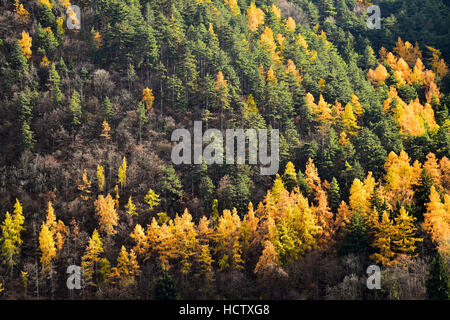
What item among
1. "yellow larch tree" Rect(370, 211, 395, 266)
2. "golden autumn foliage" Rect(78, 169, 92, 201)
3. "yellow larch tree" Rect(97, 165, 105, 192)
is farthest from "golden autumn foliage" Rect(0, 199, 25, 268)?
"yellow larch tree" Rect(370, 211, 395, 266)

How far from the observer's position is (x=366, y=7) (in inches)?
7165

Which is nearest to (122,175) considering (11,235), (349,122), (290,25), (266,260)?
(11,235)

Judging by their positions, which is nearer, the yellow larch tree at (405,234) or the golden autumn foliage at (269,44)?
the yellow larch tree at (405,234)

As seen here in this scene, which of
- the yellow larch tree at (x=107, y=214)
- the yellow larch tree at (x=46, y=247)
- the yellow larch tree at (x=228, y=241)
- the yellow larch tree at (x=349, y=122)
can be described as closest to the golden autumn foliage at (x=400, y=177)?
the yellow larch tree at (x=349, y=122)

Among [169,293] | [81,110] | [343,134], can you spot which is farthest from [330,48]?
[169,293]

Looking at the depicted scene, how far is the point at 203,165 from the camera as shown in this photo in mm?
80438

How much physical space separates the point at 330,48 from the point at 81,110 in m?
74.0

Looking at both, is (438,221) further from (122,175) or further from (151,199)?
(122,175)

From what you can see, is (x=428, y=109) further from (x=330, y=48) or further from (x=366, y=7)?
(x=366, y=7)

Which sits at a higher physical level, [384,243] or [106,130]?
[106,130]

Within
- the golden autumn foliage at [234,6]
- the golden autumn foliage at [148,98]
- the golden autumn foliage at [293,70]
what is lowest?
the golden autumn foliage at [148,98]

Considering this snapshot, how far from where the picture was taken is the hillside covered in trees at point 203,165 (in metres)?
66.1

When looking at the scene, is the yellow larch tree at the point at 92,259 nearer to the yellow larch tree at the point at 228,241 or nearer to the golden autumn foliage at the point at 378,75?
the yellow larch tree at the point at 228,241
